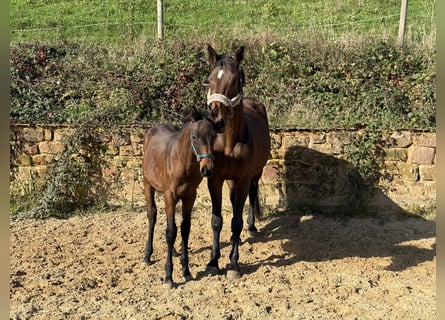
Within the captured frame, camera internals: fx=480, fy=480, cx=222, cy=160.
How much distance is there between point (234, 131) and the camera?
512 cm

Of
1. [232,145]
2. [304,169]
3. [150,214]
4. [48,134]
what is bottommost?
[150,214]

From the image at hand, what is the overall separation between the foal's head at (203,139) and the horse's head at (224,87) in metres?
0.24

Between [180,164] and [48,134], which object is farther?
[48,134]

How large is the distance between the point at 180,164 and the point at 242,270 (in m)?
1.56

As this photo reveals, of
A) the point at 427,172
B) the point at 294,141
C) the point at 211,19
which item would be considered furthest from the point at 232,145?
the point at 211,19

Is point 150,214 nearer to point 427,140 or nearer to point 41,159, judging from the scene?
point 41,159

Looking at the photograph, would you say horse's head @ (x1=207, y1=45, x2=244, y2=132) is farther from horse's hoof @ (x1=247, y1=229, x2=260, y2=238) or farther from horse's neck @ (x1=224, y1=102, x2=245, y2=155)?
horse's hoof @ (x1=247, y1=229, x2=260, y2=238)

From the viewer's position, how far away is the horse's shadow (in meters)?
5.77

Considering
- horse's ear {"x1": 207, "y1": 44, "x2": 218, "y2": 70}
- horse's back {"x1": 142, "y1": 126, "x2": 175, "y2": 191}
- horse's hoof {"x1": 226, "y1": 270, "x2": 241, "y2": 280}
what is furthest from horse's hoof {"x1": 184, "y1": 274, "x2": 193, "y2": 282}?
horse's ear {"x1": 207, "y1": 44, "x2": 218, "y2": 70}

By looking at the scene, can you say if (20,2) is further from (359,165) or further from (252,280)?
(252,280)

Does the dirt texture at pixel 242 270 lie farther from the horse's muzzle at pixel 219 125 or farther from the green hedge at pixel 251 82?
the green hedge at pixel 251 82

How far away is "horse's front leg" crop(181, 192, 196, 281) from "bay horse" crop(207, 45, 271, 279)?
331mm

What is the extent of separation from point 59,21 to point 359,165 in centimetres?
923

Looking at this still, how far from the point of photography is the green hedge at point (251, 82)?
7.92 m
